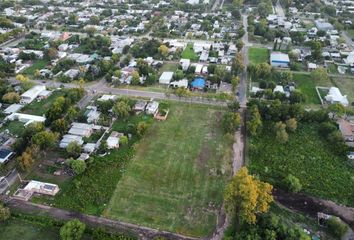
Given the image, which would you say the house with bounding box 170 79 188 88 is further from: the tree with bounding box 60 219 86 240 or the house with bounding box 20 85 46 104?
the tree with bounding box 60 219 86 240

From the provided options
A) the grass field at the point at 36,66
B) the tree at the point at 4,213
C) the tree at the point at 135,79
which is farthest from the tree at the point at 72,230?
the grass field at the point at 36,66

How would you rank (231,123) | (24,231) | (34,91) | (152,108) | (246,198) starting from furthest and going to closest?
(34,91) < (152,108) < (231,123) < (24,231) < (246,198)

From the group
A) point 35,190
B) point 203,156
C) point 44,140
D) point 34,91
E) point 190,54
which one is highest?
point 44,140

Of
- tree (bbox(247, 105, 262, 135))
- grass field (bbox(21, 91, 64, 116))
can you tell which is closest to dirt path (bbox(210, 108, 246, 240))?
tree (bbox(247, 105, 262, 135))

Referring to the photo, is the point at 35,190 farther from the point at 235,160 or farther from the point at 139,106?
the point at 235,160

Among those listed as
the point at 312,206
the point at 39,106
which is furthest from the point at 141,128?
the point at 312,206

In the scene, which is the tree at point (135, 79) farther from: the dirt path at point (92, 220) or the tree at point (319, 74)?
the tree at point (319, 74)

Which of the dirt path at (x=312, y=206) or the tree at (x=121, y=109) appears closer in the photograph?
the dirt path at (x=312, y=206)
